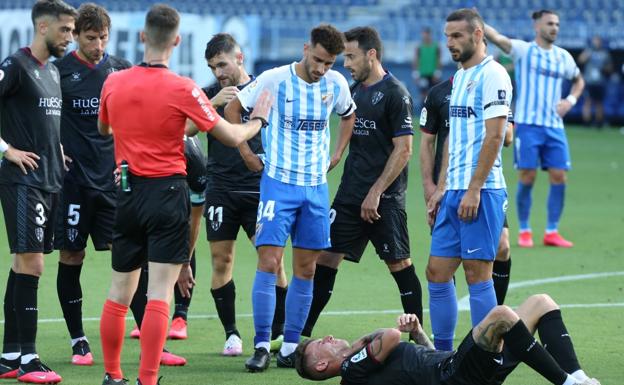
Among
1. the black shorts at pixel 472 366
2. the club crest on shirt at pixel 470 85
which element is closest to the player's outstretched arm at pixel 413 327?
the black shorts at pixel 472 366

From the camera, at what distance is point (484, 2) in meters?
32.6

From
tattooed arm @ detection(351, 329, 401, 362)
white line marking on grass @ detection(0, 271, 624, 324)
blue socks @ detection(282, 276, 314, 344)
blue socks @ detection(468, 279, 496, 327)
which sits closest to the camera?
tattooed arm @ detection(351, 329, 401, 362)

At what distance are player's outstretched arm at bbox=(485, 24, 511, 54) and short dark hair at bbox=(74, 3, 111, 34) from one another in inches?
144

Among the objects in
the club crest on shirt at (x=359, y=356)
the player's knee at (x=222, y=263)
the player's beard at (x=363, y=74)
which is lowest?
the club crest on shirt at (x=359, y=356)

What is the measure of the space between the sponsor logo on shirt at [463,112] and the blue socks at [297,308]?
140 cm

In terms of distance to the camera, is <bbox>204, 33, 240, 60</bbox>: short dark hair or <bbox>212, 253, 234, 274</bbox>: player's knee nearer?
<bbox>204, 33, 240, 60</bbox>: short dark hair

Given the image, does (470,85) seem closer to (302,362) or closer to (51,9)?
(302,362)

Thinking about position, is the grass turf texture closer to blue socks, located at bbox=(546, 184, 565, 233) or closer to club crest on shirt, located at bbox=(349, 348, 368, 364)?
blue socks, located at bbox=(546, 184, 565, 233)

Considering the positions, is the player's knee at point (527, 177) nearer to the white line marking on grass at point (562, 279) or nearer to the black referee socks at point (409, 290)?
the white line marking on grass at point (562, 279)

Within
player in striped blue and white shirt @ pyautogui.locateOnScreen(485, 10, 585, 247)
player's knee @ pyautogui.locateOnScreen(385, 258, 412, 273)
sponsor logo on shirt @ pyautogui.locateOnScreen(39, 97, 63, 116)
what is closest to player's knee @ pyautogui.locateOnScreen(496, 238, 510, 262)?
player's knee @ pyautogui.locateOnScreen(385, 258, 412, 273)

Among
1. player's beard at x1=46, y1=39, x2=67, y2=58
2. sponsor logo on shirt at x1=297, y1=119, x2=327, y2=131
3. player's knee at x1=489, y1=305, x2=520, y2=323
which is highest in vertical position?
player's beard at x1=46, y1=39, x2=67, y2=58

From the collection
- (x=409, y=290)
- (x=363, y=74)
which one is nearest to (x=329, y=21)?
(x=363, y=74)

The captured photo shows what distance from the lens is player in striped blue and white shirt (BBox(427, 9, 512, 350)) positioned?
7.13 m

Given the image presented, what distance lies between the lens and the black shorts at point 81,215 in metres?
7.92
